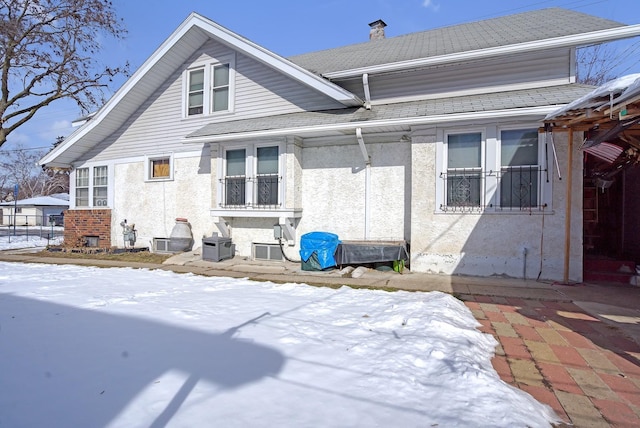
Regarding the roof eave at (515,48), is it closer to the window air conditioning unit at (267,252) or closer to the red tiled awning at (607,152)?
the red tiled awning at (607,152)

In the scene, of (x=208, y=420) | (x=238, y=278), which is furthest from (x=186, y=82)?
(x=208, y=420)

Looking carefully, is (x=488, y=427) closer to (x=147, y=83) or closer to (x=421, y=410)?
(x=421, y=410)

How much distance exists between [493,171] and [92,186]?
12.7m

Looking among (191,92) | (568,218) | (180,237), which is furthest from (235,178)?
(568,218)

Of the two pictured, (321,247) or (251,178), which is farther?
(251,178)

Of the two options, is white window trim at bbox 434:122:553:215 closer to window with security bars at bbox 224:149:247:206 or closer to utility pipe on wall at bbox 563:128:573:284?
utility pipe on wall at bbox 563:128:573:284

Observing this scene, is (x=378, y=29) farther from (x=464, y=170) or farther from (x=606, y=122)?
(x=606, y=122)

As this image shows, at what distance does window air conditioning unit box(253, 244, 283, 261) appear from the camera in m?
8.71

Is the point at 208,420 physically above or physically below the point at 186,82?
below

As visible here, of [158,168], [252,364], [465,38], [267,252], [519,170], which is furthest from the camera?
[158,168]

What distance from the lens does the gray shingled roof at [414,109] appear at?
616 centimetres

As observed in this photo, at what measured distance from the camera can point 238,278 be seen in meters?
6.78

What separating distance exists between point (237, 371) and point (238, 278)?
4134 mm

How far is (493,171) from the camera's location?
6.64 metres
